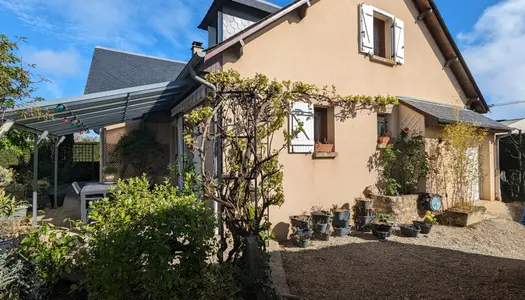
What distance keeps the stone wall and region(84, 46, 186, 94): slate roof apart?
9.91 meters

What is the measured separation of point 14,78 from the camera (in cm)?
354

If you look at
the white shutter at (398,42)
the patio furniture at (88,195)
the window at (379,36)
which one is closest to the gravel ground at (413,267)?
the patio furniture at (88,195)

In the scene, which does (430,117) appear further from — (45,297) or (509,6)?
(45,297)

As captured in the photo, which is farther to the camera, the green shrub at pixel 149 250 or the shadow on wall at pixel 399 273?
the shadow on wall at pixel 399 273

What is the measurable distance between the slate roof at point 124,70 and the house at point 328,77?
9.78ft

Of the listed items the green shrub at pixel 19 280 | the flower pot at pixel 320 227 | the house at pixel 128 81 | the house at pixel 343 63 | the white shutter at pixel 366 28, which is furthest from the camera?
the house at pixel 128 81

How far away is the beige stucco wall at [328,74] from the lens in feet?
→ 19.5

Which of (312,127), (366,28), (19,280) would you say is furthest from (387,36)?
(19,280)

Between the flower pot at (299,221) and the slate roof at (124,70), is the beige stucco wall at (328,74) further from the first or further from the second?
the slate roof at (124,70)

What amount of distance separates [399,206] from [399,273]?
9.61 feet

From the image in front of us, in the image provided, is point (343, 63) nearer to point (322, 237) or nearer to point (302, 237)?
point (322, 237)

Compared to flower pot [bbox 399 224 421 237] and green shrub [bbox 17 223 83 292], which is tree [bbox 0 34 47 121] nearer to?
green shrub [bbox 17 223 83 292]

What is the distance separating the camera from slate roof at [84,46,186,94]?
11.7m

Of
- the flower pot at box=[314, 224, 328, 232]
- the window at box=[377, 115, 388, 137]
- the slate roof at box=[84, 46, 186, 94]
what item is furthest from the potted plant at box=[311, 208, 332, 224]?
the slate roof at box=[84, 46, 186, 94]
